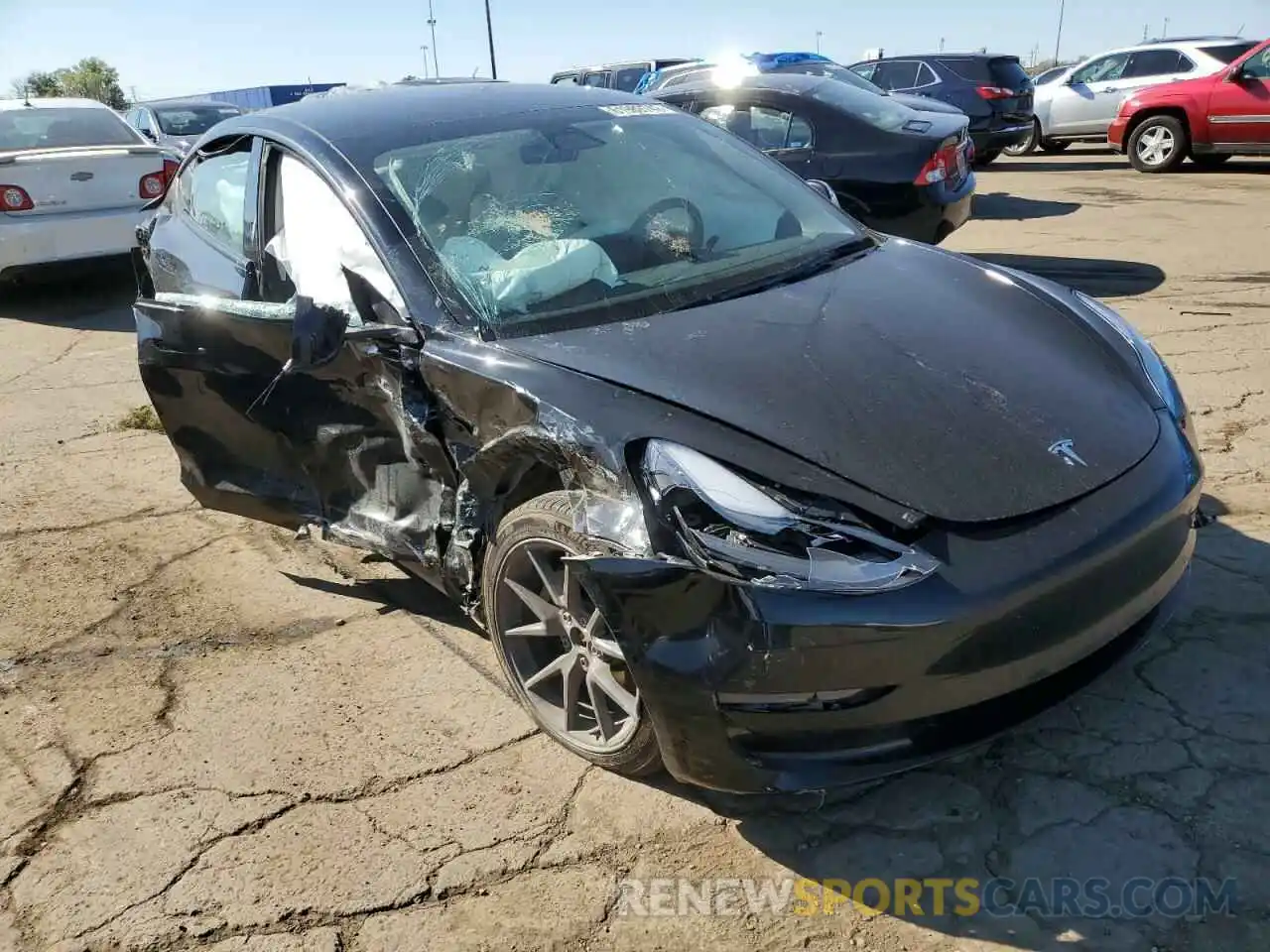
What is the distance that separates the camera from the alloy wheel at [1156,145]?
12.5 m

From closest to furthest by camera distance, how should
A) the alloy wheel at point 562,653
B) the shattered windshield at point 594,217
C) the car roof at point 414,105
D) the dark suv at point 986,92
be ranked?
the alloy wheel at point 562,653
the shattered windshield at point 594,217
the car roof at point 414,105
the dark suv at point 986,92

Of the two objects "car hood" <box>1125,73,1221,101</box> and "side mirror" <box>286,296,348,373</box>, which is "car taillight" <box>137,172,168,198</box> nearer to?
"side mirror" <box>286,296,348,373</box>

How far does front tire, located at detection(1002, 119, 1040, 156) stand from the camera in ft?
46.5

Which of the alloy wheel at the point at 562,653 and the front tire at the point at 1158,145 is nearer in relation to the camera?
the alloy wheel at the point at 562,653

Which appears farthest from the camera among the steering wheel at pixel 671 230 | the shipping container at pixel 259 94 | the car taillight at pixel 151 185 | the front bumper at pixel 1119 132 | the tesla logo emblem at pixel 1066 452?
the shipping container at pixel 259 94

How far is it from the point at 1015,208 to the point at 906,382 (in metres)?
9.30

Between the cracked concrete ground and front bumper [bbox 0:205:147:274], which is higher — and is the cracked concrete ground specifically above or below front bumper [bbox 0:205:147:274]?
below

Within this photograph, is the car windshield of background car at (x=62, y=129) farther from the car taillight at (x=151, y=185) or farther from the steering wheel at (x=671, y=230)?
the steering wheel at (x=671, y=230)

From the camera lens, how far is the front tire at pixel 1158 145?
489 inches

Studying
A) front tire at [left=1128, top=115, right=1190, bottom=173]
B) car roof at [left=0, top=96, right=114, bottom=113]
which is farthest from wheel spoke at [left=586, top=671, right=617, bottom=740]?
front tire at [left=1128, top=115, right=1190, bottom=173]

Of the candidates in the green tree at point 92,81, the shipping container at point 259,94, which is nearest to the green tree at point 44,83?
the green tree at point 92,81

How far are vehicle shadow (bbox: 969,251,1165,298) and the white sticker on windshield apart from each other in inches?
154

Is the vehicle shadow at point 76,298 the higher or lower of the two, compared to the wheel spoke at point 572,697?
lower

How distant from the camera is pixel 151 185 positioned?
27.9 feet
